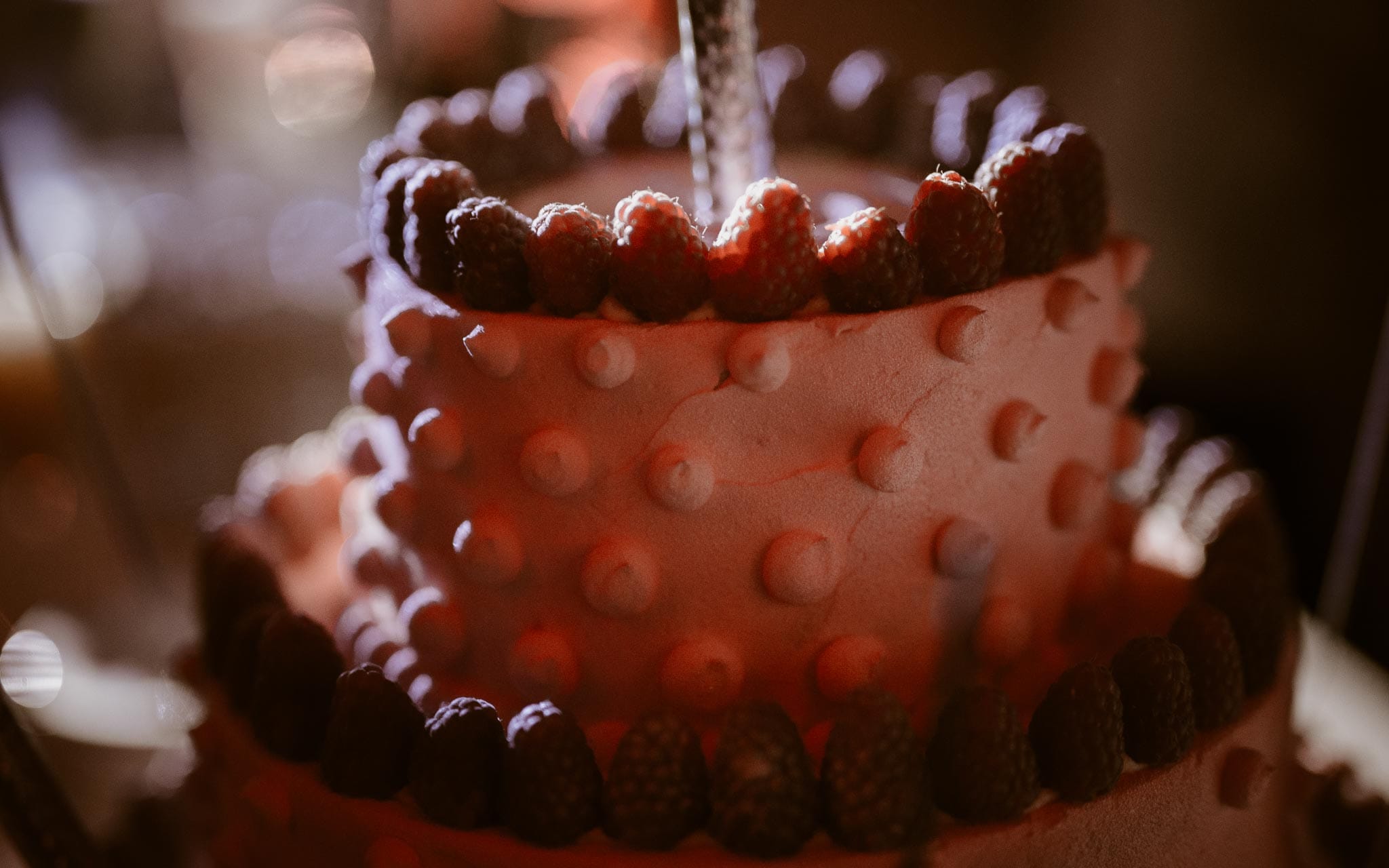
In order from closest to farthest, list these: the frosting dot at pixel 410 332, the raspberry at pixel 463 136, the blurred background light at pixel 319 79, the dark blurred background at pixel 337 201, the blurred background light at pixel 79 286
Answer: the frosting dot at pixel 410 332
the raspberry at pixel 463 136
the dark blurred background at pixel 337 201
the blurred background light at pixel 79 286
the blurred background light at pixel 319 79

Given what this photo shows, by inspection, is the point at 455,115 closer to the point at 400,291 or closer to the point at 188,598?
the point at 400,291

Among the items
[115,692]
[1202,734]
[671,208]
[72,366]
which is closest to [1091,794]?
[1202,734]

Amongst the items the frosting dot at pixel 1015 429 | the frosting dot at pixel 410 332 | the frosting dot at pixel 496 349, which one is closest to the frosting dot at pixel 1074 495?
the frosting dot at pixel 1015 429

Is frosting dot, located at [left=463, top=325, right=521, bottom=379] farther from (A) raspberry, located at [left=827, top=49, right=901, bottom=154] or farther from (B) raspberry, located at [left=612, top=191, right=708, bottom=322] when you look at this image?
(A) raspberry, located at [left=827, top=49, right=901, bottom=154]

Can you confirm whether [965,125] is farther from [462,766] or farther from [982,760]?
[462,766]

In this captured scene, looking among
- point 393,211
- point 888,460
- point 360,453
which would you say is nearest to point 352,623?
point 360,453

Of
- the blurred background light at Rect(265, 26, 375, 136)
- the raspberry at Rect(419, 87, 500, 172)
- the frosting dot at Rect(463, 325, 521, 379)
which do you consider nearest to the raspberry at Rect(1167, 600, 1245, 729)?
the frosting dot at Rect(463, 325, 521, 379)

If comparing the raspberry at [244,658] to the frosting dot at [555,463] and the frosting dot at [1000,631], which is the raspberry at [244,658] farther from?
the frosting dot at [1000,631]
